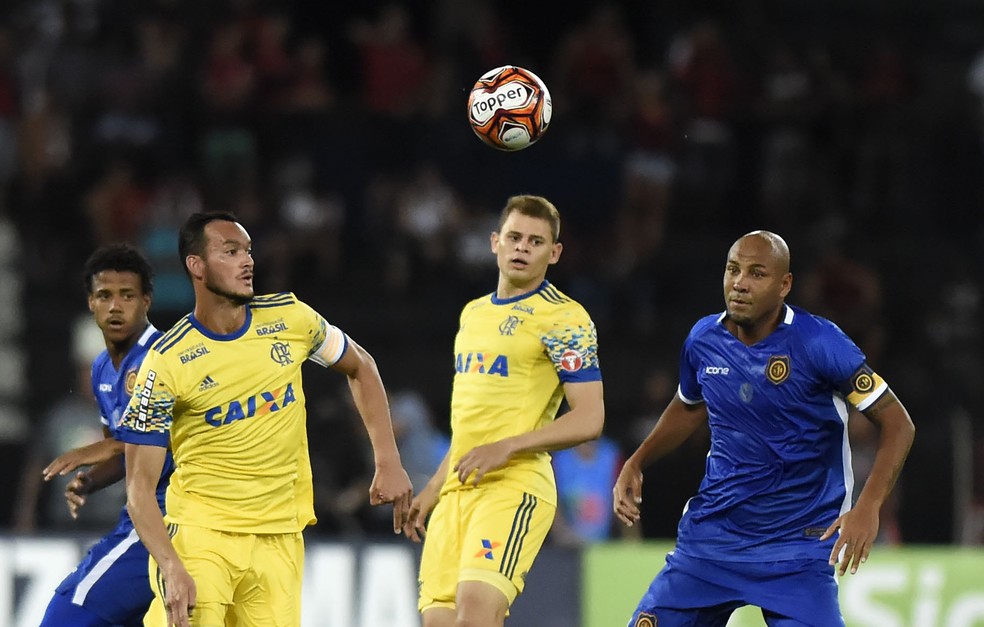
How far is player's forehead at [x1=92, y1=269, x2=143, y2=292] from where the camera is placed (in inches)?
289

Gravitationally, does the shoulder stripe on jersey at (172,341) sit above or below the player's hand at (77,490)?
above

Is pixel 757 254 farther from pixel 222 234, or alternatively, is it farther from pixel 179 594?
pixel 179 594

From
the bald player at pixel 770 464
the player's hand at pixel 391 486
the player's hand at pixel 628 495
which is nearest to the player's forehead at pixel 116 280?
the player's hand at pixel 391 486

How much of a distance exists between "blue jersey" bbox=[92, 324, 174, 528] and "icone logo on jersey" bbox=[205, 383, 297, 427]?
0.58m

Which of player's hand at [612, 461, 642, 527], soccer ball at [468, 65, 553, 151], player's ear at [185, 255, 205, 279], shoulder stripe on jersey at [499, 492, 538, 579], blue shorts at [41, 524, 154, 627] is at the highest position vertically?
soccer ball at [468, 65, 553, 151]

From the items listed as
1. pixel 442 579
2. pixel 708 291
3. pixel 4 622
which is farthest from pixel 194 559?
pixel 708 291

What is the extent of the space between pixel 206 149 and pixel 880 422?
33.2 ft

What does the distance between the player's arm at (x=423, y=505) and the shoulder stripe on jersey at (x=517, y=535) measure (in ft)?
1.31

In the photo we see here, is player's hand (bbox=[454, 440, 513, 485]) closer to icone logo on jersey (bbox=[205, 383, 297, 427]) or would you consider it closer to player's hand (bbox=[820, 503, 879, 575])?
icone logo on jersey (bbox=[205, 383, 297, 427])

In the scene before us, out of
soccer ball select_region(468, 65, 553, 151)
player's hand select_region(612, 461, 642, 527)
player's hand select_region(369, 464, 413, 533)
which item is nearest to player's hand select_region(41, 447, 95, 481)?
player's hand select_region(369, 464, 413, 533)

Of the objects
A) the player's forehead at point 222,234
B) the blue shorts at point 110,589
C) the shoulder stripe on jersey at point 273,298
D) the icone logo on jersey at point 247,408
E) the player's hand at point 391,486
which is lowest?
the blue shorts at point 110,589

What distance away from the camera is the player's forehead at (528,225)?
7.51 meters

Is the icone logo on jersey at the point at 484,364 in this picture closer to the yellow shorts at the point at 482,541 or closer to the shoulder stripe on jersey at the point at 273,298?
the yellow shorts at the point at 482,541

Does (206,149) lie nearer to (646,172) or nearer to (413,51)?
(413,51)
